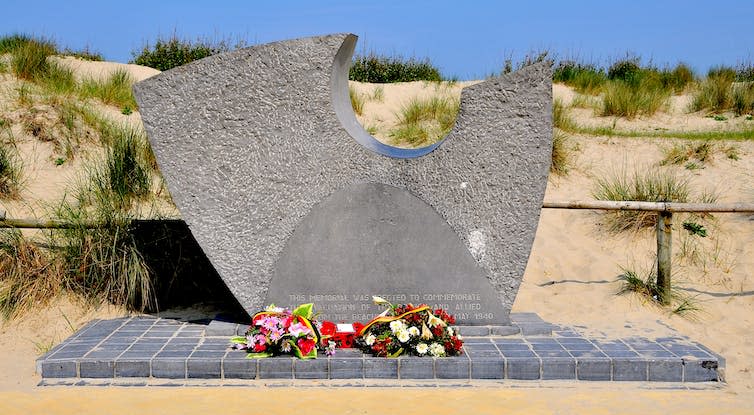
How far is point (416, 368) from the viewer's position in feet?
17.2

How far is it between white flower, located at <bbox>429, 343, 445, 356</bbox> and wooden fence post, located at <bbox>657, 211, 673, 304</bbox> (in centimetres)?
299

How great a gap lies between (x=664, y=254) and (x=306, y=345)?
3.68 meters

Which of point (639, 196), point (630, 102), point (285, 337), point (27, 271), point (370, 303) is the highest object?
point (630, 102)

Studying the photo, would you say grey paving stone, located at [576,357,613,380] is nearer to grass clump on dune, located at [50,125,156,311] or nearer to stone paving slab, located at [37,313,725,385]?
stone paving slab, located at [37,313,725,385]

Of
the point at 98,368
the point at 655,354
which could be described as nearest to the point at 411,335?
the point at 655,354

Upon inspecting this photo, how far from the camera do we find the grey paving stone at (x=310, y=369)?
523 centimetres

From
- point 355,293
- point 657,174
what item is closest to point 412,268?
point 355,293

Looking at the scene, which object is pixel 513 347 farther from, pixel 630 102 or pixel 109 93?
pixel 630 102

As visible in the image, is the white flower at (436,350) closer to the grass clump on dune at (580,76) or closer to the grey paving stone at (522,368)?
the grey paving stone at (522,368)

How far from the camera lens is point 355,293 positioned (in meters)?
5.84

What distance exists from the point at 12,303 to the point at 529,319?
4.36m

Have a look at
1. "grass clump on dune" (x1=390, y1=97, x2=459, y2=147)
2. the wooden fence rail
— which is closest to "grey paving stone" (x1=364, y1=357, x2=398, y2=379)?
the wooden fence rail

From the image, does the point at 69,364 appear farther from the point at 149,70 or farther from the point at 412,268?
the point at 149,70

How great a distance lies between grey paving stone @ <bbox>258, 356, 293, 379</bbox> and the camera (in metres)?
5.24
